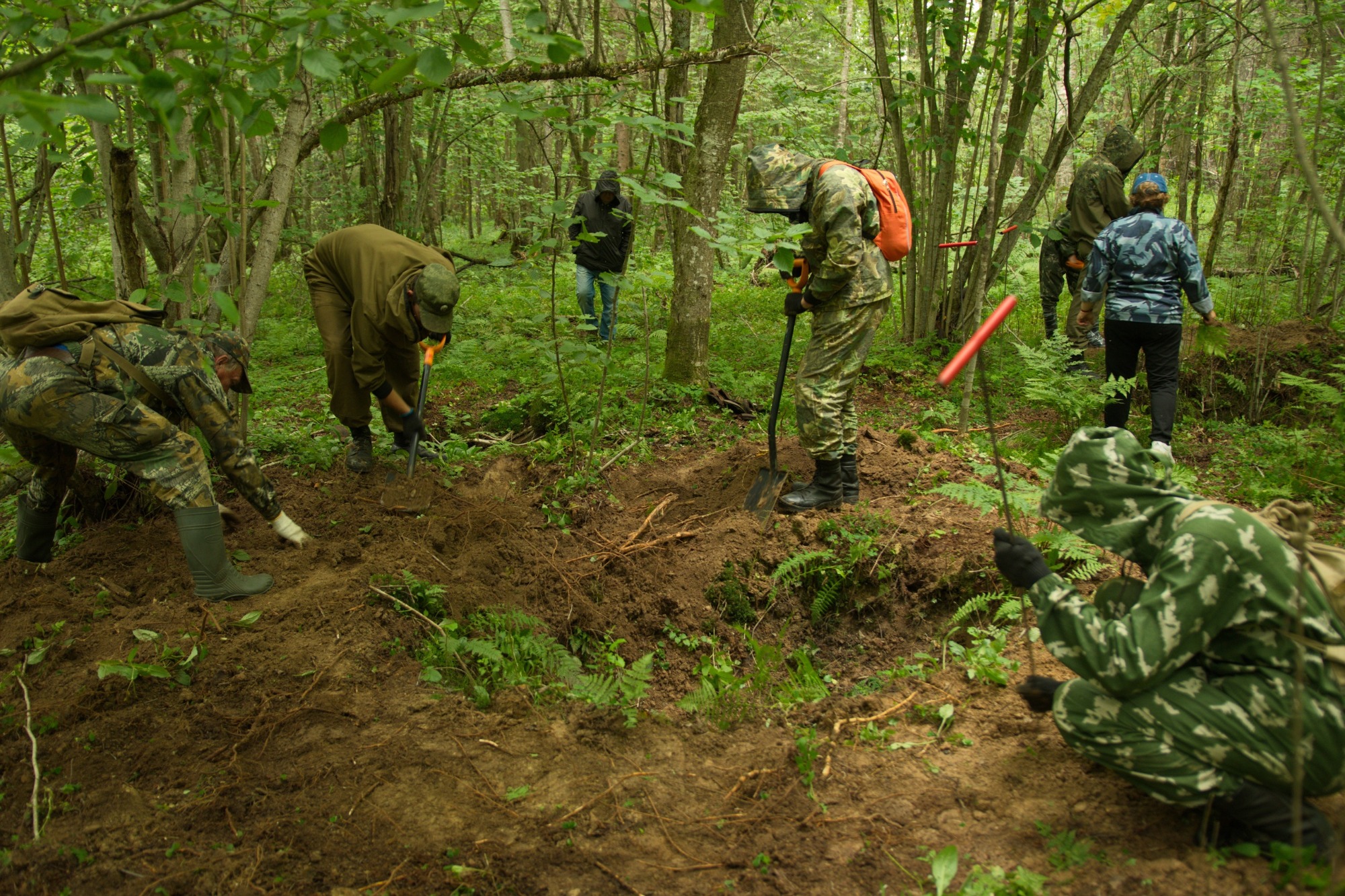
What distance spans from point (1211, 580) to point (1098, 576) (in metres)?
2.08

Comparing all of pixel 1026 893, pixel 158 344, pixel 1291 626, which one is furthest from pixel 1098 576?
pixel 158 344

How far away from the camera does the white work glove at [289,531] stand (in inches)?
175

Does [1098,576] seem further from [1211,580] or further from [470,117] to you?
[470,117]

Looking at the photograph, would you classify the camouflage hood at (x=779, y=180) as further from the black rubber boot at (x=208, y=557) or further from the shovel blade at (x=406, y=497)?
the black rubber boot at (x=208, y=557)

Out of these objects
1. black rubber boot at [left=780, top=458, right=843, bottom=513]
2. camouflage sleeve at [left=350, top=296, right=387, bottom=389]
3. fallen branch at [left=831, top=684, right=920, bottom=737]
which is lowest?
fallen branch at [left=831, top=684, right=920, bottom=737]

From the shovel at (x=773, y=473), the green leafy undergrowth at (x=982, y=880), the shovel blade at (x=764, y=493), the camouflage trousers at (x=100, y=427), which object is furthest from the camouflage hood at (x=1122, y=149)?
the camouflage trousers at (x=100, y=427)

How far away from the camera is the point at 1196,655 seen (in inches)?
95.3

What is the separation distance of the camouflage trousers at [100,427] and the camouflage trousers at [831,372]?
3433 mm

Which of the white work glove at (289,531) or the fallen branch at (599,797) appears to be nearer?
the fallen branch at (599,797)

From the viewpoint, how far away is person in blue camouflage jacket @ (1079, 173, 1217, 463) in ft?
17.8

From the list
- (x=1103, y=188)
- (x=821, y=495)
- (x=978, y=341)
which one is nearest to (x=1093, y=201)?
(x=1103, y=188)

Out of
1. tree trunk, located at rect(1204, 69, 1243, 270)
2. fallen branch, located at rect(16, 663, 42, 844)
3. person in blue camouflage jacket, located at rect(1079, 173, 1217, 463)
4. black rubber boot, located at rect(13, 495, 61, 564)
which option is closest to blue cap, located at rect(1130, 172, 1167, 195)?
person in blue camouflage jacket, located at rect(1079, 173, 1217, 463)

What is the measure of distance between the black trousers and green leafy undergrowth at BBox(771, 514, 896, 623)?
99.5 inches

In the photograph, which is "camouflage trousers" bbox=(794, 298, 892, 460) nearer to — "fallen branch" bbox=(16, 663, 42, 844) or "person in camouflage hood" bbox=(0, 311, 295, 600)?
"person in camouflage hood" bbox=(0, 311, 295, 600)
